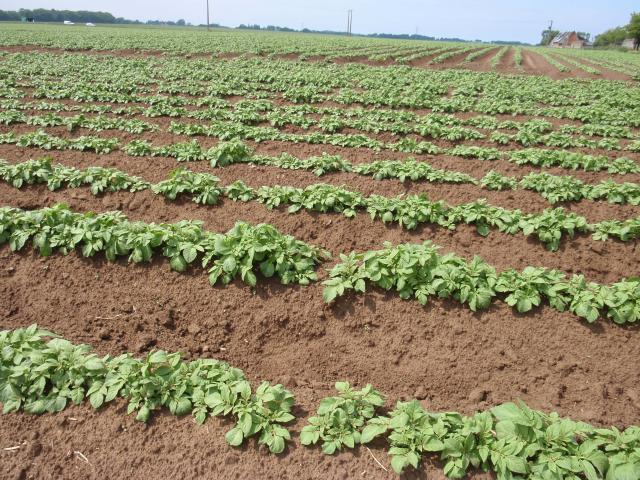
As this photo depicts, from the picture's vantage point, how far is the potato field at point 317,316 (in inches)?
119

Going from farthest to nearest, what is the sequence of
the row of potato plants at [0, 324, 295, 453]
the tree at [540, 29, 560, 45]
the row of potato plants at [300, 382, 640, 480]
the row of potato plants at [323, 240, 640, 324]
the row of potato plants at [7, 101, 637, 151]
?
the tree at [540, 29, 560, 45] → the row of potato plants at [7, 101, 637, 151] → the row of potato plants at [323, 240, 640, 324] → the row of potato plants at [0, 324, 295, 453] → the row of potato plants at [300, 382, 640, 480]

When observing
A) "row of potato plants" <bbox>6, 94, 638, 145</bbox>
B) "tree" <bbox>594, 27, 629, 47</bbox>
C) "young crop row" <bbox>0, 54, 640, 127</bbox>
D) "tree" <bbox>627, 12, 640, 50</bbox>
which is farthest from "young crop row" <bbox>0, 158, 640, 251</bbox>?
"tree" <bbox>594, 27, 629, 47</bbox>

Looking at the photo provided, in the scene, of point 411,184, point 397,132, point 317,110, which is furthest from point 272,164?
point 317,110

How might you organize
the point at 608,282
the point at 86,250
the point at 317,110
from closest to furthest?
the point at 86,250 → the point at 608,282 → the point at 317,110

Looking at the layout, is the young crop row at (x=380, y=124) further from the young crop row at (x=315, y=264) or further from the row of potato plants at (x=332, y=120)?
the young crop row at (x=315, y=264)

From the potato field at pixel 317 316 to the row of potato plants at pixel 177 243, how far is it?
0.10 ft

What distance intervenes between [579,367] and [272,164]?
611 centimetres

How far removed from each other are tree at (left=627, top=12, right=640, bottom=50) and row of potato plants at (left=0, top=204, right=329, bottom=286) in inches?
3759

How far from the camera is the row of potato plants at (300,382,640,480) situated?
273 centimetres

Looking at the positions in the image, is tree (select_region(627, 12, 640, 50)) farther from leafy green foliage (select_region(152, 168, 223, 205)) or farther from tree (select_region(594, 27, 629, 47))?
leafy green foliage (select_region(152, 168, 223, 205))

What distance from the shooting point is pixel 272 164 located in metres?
8.37

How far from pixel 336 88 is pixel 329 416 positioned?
632 inches

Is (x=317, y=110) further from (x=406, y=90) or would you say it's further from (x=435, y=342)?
(x=435, y=342)

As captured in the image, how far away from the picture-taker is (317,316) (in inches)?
181
